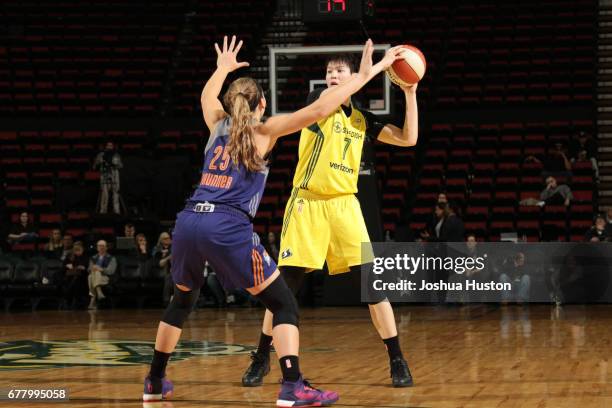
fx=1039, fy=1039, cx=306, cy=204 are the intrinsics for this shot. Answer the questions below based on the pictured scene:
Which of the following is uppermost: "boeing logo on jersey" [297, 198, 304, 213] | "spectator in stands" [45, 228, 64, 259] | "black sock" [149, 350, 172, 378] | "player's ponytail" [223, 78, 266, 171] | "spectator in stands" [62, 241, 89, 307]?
"player's ponytail" [223, 78, 266, 171]

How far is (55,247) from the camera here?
1623cm

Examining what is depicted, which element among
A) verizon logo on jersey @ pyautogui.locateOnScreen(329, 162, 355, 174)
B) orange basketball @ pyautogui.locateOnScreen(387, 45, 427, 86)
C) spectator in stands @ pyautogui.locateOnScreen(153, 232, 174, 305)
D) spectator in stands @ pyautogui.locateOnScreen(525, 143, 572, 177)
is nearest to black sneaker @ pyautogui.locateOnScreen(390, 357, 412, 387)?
verizon logo on jersey @ pyautogui.locateOnScreen(329, 162, 355, 174)

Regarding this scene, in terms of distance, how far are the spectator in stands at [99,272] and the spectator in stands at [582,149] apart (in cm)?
894

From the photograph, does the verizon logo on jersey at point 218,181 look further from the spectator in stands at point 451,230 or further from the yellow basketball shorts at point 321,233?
the spectator in stands at point 451,230

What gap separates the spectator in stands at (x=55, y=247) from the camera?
51.9 ft

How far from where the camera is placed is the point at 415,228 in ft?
59.3

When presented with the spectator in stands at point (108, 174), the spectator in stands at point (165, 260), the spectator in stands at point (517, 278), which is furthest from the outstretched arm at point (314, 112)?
the spectator in stands at point (108, 174)

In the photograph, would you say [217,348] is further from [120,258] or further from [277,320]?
[120,258]

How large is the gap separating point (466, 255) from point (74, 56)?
13.5 meters

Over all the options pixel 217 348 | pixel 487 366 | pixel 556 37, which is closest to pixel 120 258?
pixel 217 348

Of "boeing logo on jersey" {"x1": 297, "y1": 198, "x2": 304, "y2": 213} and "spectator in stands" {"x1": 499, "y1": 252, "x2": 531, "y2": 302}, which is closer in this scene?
"boeing logo on jersey" {"x1": 297, "y1": 198, "x2": 304, "y2": 213}

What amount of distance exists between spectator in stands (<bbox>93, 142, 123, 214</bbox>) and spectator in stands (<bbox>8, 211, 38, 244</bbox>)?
7.03 feet

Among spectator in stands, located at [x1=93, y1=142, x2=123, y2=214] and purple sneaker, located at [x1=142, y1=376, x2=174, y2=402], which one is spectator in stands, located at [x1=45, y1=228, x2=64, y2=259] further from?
purple sneaker, located at [x1=142, y1=376, x2=174, y2=402]

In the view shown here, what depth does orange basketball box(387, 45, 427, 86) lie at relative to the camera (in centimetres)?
595
